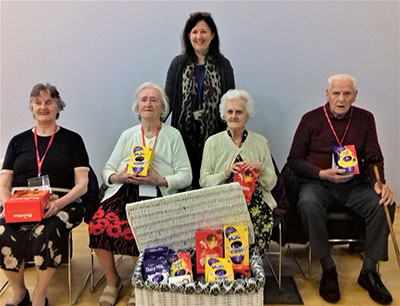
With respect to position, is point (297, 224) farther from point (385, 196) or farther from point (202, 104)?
point (202, 104)

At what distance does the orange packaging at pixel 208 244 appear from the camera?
1.99 m

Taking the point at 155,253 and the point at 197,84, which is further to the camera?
the point at 197,84

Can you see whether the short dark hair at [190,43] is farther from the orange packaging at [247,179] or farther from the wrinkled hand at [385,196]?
the wrinkled hand at [385,196]

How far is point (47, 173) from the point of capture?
7.89 feet

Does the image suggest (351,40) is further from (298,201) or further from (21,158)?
(21,158)

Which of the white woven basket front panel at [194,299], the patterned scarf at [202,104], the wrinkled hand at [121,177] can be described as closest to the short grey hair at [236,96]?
the patterned scarf at [202,104]

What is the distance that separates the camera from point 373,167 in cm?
257

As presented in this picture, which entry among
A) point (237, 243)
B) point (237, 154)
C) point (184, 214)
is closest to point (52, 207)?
point (184, 214)

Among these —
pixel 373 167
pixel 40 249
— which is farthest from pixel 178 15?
pixel 40 249

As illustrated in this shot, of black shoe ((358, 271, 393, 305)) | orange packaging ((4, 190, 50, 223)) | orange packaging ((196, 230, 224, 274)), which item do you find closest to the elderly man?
black shoe ((358, 271, 393, 305))

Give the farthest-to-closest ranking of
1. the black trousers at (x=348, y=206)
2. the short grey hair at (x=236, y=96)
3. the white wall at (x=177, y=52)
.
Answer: the white wall at (x=177, y=52), the short grey hair at (x=236, y=96), the black trousers at (x=348, y=206)

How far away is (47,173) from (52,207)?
279mm

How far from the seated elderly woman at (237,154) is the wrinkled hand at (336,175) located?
336mm

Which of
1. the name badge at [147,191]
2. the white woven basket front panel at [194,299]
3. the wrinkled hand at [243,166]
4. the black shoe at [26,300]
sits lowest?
the black shoe at [26,300]
